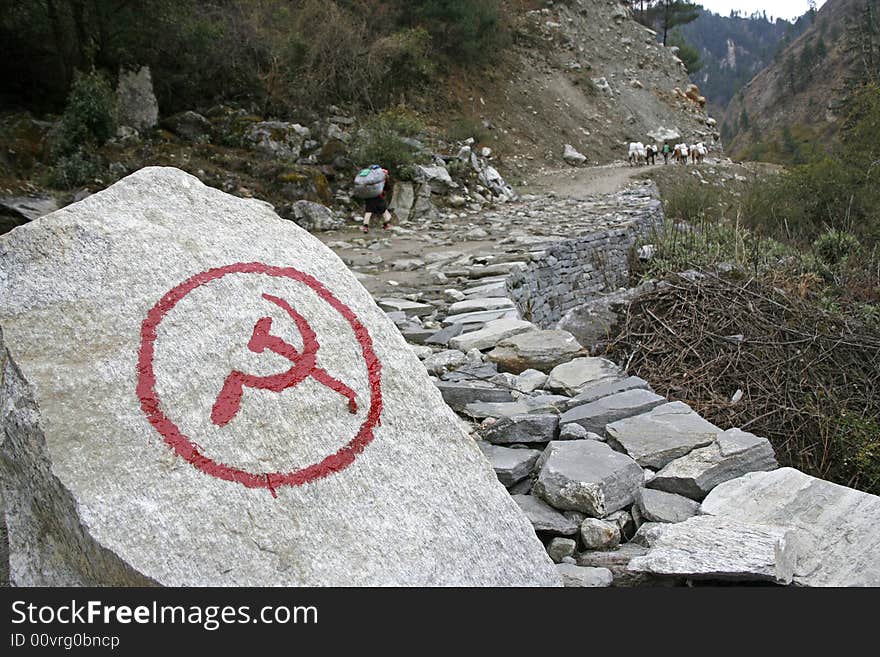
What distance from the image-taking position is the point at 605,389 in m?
3.85

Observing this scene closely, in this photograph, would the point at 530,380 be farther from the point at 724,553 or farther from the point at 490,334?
the point at 724,553

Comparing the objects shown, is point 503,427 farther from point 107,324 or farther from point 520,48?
point 520,48

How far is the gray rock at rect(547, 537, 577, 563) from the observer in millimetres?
2434

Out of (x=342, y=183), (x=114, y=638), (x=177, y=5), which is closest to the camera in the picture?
(x=114, y=638)

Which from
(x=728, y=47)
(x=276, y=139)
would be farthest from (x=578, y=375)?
(x=728, y=47)

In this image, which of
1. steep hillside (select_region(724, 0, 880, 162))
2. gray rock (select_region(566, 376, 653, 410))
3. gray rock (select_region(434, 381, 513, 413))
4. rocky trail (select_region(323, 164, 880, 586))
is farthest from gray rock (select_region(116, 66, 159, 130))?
steep hillside (select_region(724, 0, 880, 162))

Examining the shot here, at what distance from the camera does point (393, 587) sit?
182cm

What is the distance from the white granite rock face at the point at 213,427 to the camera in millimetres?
1738

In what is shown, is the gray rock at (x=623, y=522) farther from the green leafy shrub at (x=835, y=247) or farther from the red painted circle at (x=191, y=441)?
the green leafy shrub at (x=835, y=247)

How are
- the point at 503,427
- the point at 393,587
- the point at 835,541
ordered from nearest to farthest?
1. the point at 393,587
2. the point at 835,541
3. the point at 503,427

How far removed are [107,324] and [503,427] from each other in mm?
1837

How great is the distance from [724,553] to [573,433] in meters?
1.15

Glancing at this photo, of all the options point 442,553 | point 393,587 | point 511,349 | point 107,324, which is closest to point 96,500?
point 107,324

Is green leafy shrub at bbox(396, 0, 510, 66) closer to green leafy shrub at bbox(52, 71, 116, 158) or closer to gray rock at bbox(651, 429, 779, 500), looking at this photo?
green leafy shrub at bbox(52, 71, 116, 158)
